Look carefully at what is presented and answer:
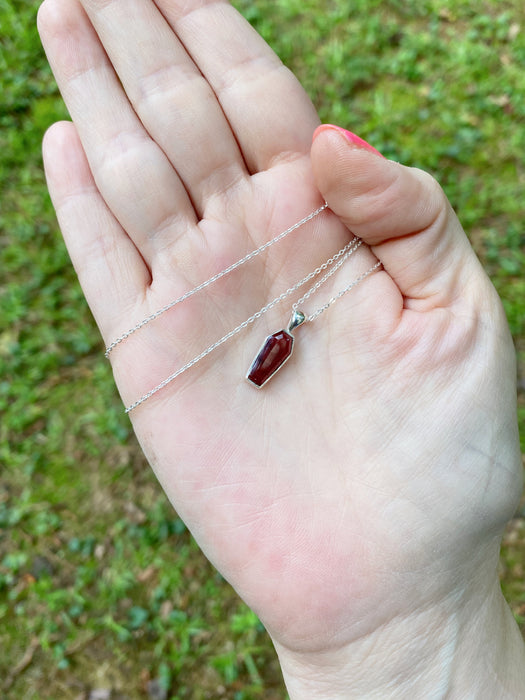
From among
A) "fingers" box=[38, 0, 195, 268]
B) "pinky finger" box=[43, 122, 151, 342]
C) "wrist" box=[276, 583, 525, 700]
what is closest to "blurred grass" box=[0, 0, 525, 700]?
"wrist" box=[276, 583, 525, 700]

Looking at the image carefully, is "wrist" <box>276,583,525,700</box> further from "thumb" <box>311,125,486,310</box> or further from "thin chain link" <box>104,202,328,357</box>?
"thin chain link" <box>104,202,328,357</box>

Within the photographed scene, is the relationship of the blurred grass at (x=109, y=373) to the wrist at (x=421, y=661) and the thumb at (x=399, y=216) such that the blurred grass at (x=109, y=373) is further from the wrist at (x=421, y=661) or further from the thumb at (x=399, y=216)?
the thumb at (x=399, y=216)

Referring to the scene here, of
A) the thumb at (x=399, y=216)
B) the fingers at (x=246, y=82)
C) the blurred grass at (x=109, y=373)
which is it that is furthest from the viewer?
the blurred grass at (x=109, y=373)

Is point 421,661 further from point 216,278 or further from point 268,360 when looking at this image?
point 216,278

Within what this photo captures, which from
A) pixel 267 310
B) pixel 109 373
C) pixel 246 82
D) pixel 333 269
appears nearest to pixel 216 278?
pixel 267 310

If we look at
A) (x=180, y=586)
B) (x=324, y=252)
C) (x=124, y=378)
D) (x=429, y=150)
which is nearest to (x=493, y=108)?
(x=429, y=150)

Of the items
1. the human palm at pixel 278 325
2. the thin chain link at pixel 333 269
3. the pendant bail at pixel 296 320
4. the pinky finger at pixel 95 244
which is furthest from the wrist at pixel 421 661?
the pinky finger at pixel 95 244

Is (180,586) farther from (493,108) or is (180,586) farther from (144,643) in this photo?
(493,108)
